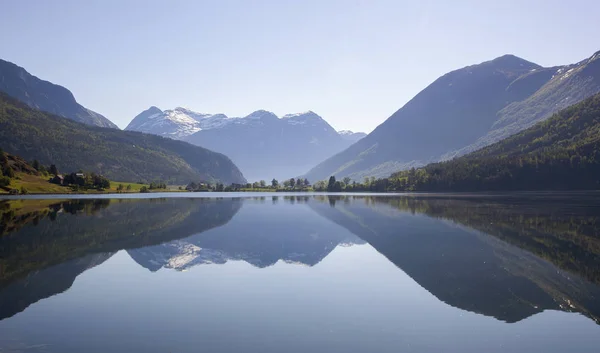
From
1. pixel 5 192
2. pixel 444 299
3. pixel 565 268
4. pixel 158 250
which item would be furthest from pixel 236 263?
Result: pixel 5 192

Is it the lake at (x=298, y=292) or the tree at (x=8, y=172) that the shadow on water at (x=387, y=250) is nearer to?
the lake at (x=298, y=292)

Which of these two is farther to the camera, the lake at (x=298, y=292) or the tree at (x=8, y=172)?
the tree at (x=8, y=172)

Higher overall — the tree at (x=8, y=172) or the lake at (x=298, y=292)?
the tree at (x=8, y=172)

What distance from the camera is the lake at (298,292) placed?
61.5 feet

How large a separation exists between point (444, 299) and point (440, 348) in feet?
26.3

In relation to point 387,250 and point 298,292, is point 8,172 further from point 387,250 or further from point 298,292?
point 298,292

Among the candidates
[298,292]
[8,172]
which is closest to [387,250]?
[298,292]

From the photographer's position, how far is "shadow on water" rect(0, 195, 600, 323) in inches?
1038

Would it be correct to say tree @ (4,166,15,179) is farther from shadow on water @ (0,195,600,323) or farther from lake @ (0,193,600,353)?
lake @ (0,193,600,353)

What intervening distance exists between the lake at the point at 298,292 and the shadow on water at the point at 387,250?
0.63 ft

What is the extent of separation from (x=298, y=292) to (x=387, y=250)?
62.3 ft

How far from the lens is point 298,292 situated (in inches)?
1075

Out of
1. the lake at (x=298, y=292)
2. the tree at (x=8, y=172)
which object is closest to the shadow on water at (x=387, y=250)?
the lake at (x=298, y=292)

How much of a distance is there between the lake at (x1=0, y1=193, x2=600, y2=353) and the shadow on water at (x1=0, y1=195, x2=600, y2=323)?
0.63ft
